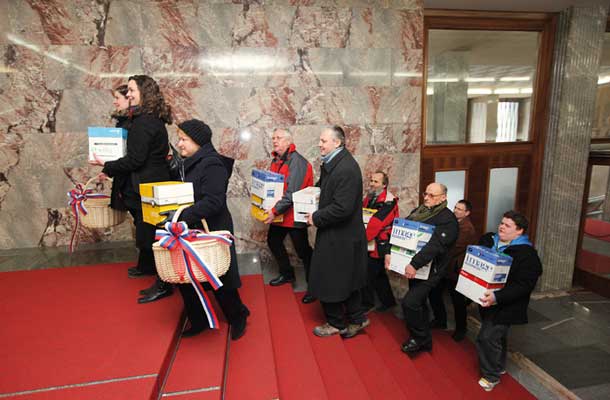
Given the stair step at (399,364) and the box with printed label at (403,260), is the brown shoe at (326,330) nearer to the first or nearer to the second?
the stair step at (399,364)

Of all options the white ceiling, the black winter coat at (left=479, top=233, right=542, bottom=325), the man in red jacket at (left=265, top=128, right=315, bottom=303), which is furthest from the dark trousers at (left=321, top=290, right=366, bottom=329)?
the white ceiling

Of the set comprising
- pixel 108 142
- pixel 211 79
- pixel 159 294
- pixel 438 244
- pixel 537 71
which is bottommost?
pixel 159 294

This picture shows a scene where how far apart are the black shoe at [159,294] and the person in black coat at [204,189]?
1.81ft

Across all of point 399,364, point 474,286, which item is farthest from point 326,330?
point 474,286

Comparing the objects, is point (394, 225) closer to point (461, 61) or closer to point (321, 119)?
point (321, 119)

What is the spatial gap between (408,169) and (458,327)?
2157mm

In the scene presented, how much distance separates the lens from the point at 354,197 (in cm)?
280

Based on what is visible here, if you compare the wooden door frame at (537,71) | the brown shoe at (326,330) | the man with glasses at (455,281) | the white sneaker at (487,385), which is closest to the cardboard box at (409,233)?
the man with glasses at (455,281)

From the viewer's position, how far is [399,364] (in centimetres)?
316

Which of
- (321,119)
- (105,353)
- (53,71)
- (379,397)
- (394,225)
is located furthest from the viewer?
(321,119)

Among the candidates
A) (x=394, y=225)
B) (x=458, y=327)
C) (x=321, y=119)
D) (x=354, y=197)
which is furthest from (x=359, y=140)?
(x=458, y=327)

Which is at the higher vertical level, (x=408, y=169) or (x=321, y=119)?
(x=321, y=119)

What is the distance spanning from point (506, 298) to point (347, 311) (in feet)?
4.25

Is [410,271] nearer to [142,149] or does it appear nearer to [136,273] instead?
[142,149]
